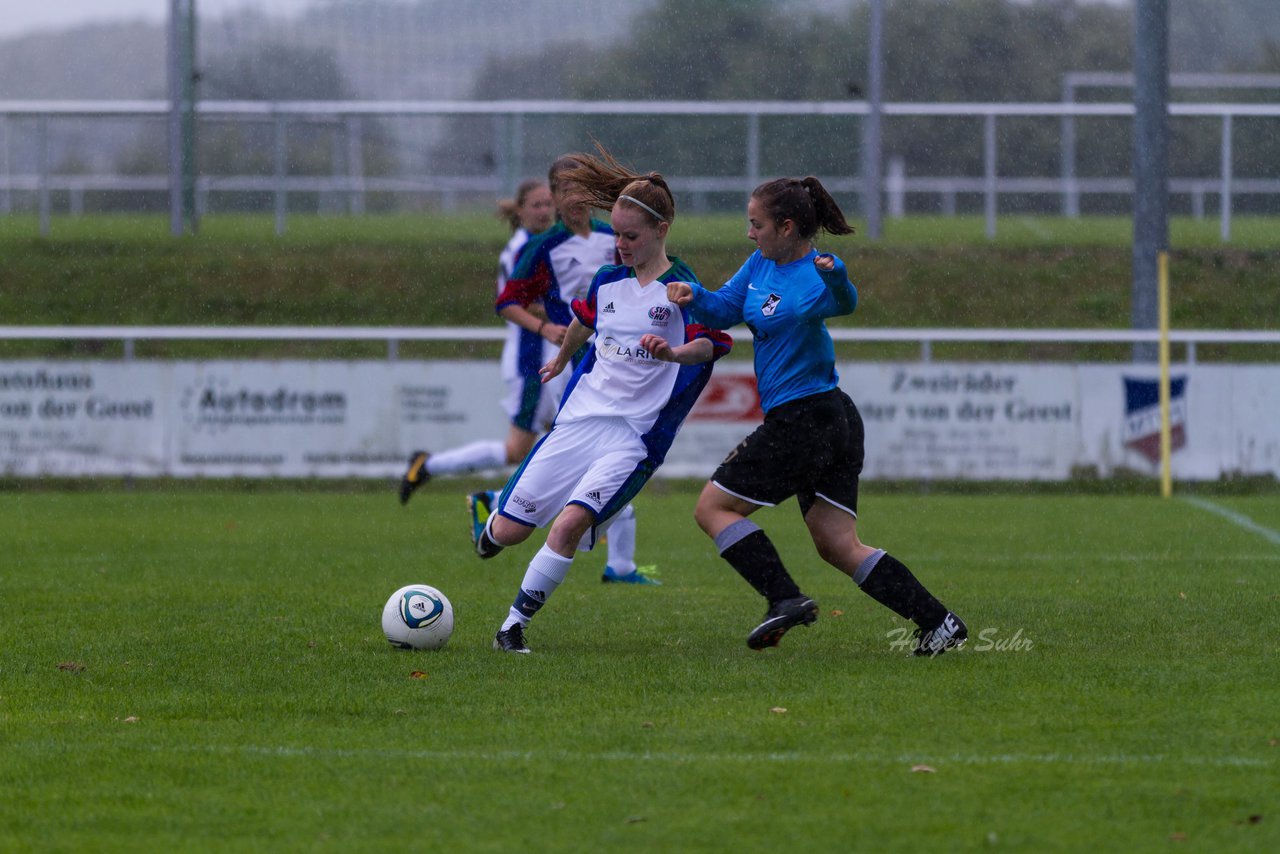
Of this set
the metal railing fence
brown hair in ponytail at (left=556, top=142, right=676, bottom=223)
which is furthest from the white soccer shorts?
the metal railing fence

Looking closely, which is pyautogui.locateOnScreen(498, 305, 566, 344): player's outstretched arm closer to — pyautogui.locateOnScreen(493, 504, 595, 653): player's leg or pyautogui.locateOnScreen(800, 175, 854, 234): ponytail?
pyautogui.locateOnScreen(493, 504, 595, 653): player's leg

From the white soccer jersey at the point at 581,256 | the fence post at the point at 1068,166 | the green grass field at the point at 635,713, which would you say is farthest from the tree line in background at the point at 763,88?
the white soccer jersey at the point at 581,256

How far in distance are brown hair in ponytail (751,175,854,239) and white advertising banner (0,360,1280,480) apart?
7812 millimetres

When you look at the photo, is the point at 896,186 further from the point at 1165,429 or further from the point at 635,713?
the point at 635,713

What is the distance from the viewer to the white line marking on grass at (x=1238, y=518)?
1075cm

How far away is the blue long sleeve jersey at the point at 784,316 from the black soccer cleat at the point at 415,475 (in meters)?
5.16

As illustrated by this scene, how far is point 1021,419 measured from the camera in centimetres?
1416

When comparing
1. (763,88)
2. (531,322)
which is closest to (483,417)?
(531,322)

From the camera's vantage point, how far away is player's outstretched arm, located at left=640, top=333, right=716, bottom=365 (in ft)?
19.9

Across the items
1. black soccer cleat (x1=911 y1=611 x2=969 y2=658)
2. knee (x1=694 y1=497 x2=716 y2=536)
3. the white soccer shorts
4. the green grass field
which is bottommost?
the green grass field

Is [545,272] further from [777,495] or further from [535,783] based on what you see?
[535,783]

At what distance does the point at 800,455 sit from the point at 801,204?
2.98 ft

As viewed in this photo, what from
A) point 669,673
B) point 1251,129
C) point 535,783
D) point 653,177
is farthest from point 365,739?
point 1251,129

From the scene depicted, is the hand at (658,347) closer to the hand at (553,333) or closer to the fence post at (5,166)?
the hand at (553,333)
